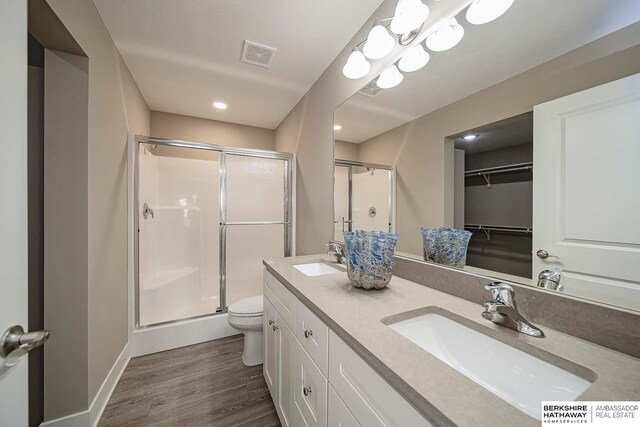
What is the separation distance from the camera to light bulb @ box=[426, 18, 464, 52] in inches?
39.2

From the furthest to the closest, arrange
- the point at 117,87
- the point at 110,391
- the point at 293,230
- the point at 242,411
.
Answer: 1. the point at 293,230
2. the point at 117,87
3. the point at 110,391
4. the point at 242,411

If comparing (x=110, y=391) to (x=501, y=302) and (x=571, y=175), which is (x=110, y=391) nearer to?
(x=501, y=302)

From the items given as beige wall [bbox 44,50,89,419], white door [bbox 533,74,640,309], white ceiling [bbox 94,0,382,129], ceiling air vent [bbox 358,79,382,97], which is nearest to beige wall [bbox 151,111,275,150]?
white ceiling [bbox 94,0,382,129]

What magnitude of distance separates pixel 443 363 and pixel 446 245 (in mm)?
622

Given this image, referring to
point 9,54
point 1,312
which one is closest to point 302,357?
point 1,312

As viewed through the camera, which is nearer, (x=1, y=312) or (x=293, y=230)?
(x=1, y=312)

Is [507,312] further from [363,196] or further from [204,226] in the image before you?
[204,226]

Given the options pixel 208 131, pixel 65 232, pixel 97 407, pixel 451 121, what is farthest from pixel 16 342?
pixel 208 131

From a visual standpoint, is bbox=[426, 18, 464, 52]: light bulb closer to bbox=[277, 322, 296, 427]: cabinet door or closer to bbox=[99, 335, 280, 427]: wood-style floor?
bbox=[277, 322, 296, 427]: cabinet door

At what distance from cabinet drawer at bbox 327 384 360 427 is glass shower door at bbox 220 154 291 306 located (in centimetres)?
196

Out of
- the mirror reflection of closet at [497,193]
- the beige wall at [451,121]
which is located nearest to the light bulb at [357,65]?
the beige wall at [451,121]

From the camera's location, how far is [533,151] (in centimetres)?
74

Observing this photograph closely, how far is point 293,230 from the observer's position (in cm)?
264

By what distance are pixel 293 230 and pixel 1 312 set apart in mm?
2189
